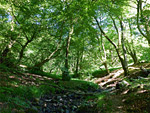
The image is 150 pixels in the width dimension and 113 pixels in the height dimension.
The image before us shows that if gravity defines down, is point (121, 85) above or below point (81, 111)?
above

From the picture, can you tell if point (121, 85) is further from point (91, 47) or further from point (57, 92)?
point (91, 47)

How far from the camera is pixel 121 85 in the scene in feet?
26.5

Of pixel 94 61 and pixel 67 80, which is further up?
pixel 94 61

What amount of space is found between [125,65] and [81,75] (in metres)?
6.42

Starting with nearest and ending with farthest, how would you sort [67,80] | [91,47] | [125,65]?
[67,80]
[125,65]
[91,47]

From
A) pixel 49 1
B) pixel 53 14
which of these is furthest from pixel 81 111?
pixel 49 1

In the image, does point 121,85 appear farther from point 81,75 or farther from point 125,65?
point 81,75

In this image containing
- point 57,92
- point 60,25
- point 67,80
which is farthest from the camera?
point 67,80

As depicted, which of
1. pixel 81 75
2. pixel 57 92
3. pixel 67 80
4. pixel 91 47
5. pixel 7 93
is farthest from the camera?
pixel 91 47

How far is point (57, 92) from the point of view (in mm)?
7812

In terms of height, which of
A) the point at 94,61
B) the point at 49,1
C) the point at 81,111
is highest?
the point at 49,1

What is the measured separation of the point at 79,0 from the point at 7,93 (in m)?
6.05

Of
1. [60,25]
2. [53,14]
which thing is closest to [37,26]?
[53,14]

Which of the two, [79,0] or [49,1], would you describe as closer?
[79,0]
